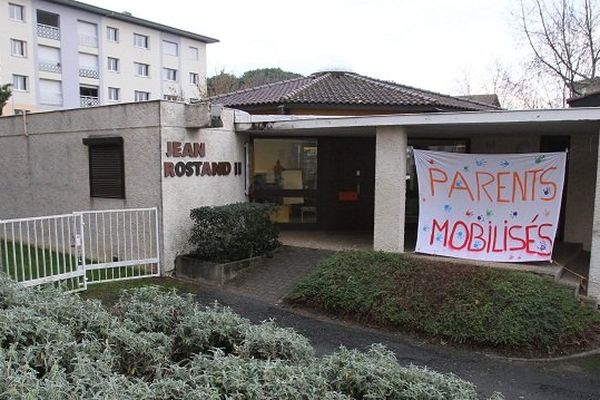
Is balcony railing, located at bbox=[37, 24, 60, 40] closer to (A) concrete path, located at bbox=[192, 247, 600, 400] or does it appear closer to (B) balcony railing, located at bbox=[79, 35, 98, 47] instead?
(B) balcony railing, located at bbox=[79, 35, 98, 47]

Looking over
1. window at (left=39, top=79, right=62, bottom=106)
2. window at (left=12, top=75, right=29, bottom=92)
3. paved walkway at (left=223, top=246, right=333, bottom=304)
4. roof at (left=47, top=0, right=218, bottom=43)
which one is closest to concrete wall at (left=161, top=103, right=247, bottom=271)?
paved walkway at (left=223, top=246, right=333, bottom=304)

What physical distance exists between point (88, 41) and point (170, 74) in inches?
356

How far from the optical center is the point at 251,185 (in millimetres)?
11109

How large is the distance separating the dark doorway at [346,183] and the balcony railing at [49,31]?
3521 cm

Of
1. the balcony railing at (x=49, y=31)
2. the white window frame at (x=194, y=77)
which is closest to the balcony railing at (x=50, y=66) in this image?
the balcony railing at (x=49, y=31)

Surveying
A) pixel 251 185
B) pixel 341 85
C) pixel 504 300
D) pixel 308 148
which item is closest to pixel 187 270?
pixel 251 185

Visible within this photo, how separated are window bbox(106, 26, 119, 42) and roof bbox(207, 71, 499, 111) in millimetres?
33640

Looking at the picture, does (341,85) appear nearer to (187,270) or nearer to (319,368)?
(187,270)

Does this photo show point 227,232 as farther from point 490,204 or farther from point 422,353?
point 490,204

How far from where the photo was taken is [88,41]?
137 ft

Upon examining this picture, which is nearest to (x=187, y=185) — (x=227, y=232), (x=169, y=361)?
(x=227, y=232)

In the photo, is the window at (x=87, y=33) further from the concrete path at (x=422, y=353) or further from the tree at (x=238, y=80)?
the concrete path at (x=422, y=353)

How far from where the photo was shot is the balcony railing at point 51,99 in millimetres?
38125

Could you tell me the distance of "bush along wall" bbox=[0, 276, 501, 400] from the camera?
2.53 meters
